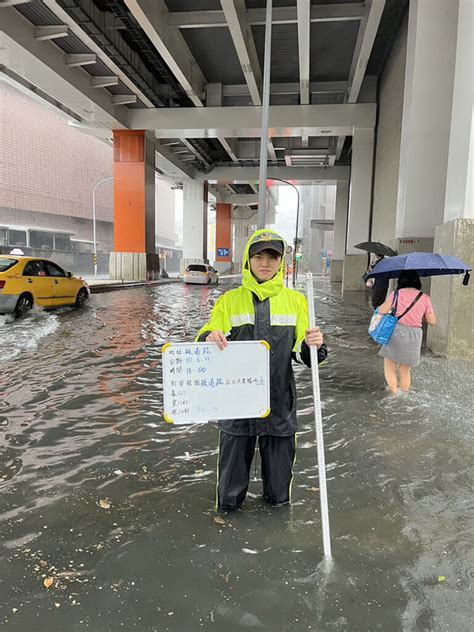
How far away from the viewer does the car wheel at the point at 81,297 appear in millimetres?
13861

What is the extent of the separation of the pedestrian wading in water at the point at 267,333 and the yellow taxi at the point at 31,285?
9.22 metres

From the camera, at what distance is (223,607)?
2201 millimetres

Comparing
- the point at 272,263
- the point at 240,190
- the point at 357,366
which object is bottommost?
the point at 357,366

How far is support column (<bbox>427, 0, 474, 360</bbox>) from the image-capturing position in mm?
7285

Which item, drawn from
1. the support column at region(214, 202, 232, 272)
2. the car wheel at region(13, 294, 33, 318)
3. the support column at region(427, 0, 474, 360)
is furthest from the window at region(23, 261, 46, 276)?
the support column at region(214, 202, 232, 272)

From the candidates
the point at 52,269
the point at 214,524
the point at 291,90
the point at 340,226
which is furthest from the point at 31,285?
the point at 340,226

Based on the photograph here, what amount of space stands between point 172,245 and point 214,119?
64.7 meters

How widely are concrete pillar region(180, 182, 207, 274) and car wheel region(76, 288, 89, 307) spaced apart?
86.9 ft

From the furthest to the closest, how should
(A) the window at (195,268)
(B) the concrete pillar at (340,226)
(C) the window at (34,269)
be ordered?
1. (B) the concrete pillar at (340,226)
2. (A) the window at (195,268)
3. (C) the window at (34,269)

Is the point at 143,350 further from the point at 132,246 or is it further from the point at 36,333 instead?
the point at 132,246

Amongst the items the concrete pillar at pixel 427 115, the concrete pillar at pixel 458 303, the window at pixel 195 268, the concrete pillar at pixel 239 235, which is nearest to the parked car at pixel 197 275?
the window at pixel 195 268

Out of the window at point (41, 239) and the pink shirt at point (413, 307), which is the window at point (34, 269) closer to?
the pink shirt at point (413, 307)

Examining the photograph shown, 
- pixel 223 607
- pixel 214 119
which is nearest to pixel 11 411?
pixel 223 607

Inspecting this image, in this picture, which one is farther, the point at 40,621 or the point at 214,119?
the point at 214,119
